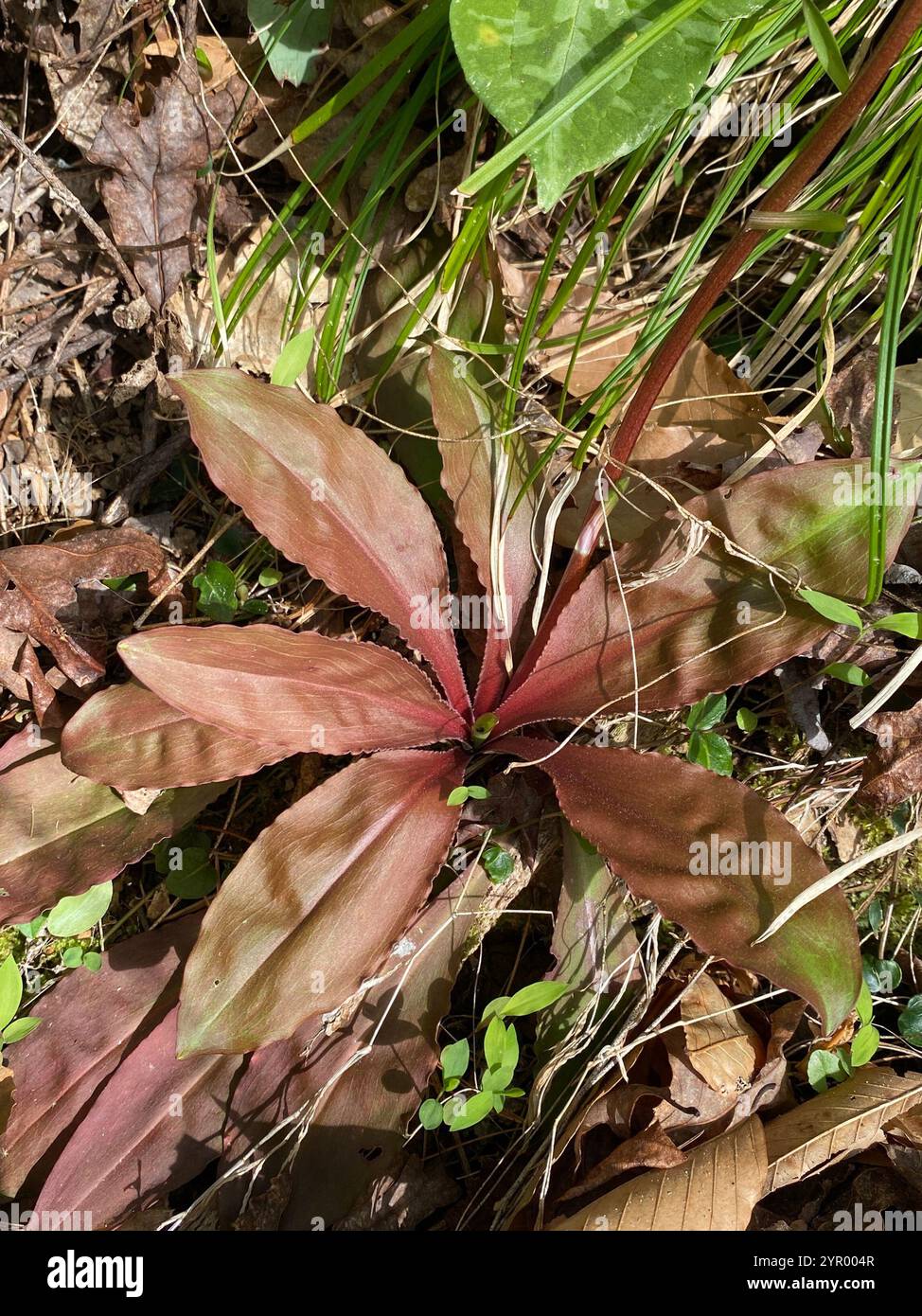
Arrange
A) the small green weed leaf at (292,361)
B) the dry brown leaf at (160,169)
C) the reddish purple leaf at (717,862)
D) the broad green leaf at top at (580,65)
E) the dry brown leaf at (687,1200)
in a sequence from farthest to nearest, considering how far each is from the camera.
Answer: the dry brown leaf at (160,169)
the small green weed leaf at (292,361)
the dry brown leaf at (687,1200)
the reddish purple leaf at (717,862)
the broad green leaf at top at (580,65)

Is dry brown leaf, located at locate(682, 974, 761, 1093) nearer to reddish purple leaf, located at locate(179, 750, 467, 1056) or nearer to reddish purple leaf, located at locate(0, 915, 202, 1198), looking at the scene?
reddish purple leaf, located at locate(179, 750, 467, 1056)

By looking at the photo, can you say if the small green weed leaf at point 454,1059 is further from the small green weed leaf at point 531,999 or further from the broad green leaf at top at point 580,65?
the broad green leaf at top at point 580,65

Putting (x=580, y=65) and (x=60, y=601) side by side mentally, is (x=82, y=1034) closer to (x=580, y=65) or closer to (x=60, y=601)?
(x=60, y=601)

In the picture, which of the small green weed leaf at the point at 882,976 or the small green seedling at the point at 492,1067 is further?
the small green weed leaf at the point at 882,976

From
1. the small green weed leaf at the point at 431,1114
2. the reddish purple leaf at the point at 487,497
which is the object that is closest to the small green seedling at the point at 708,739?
the reddish purple leaf at the point at 487,497

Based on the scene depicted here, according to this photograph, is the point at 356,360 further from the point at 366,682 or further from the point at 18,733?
the point at 18,733

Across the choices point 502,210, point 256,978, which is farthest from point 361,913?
point 502,210
